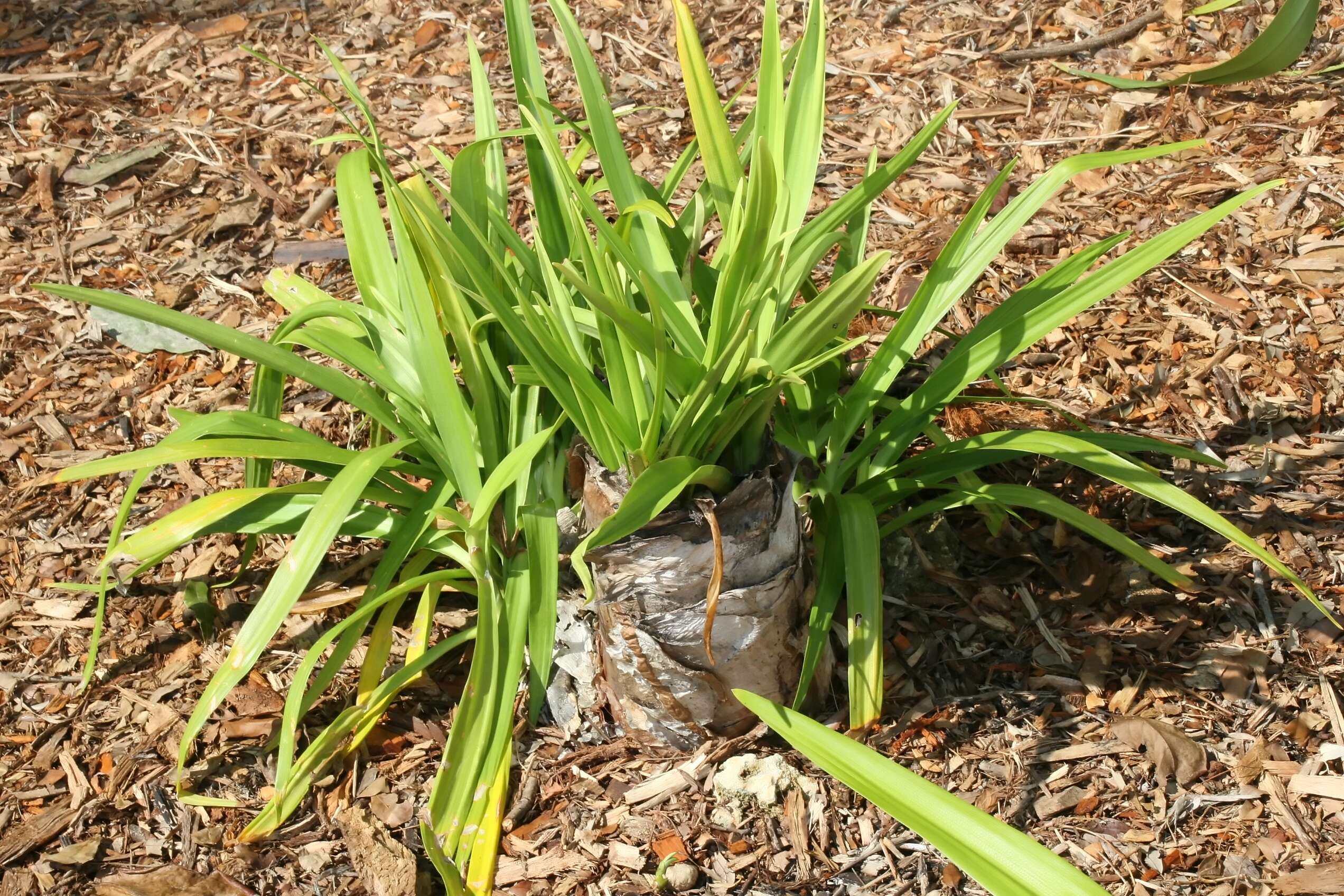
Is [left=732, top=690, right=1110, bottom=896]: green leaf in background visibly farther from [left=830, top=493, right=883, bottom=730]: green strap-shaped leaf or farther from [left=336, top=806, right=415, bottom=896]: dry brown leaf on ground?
[left=336, top=806, right=415, bottom=896]: dry brown leaf on ground

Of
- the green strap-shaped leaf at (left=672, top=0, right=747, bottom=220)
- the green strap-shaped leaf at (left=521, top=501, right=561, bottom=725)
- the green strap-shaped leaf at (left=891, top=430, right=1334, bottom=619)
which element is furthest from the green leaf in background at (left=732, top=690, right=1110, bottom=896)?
the green strap-shaped leaf at (left=672, top=0, right=747, bottom=220)

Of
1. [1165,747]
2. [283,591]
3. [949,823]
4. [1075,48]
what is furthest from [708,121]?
[1075,48]

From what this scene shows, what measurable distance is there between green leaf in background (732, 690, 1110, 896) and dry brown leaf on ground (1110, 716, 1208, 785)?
0.57 metres

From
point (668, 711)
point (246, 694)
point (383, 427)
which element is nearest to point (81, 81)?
point (383, 427)

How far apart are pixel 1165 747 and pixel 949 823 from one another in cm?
65

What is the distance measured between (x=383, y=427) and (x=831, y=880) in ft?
3.55

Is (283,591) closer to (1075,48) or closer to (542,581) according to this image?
(542,581)

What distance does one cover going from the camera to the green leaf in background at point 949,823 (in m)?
1.27

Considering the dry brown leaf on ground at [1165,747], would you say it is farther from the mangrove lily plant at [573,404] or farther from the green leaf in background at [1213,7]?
the green leaf in background at [1213,7]

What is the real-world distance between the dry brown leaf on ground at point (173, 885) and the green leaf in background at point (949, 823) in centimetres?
88

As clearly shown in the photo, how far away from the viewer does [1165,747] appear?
182 cm

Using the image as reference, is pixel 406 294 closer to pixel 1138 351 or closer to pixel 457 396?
pixel 457 396

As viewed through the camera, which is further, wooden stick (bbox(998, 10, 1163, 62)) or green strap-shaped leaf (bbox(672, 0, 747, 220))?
wooden stick (bbox(998, 10, 1163, 62))

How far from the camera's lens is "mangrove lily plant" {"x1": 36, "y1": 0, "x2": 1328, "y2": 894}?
1.56 metres
